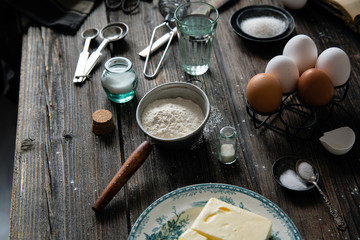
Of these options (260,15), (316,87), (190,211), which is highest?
(316,87)

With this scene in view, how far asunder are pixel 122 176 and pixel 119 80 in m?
0.35

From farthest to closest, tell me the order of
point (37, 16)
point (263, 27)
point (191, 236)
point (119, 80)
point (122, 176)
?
point (37, 16)
point (263, 27)
point (119, 80)
point (122, 176)
point (191, 236)

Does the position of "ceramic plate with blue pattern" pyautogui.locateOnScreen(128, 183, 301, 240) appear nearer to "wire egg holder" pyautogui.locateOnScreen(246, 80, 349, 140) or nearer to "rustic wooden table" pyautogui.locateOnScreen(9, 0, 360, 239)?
"rustic wooden table" pyautogui.locateOnScreen(9, 0, 360, 239)

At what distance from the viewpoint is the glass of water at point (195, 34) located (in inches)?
50.5

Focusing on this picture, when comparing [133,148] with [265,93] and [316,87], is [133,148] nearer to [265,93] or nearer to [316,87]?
[265,93]

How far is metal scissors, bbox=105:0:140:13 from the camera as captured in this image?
1612 mm

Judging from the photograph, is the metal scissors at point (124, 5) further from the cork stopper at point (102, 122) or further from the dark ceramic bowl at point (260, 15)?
the cork stopper at point (102, 122)

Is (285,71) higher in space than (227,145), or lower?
higher

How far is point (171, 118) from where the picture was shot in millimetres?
1114

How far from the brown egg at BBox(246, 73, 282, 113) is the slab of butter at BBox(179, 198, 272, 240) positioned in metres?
0.32

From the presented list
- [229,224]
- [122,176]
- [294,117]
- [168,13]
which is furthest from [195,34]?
[229,224]

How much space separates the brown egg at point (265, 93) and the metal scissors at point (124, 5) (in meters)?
0.75

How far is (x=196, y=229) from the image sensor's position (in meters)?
0.87

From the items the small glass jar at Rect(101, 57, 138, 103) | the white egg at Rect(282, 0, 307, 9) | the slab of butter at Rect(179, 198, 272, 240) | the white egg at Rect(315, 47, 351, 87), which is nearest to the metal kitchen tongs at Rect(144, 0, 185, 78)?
the small glass jar at Rect(101, 57, 138, 103)
